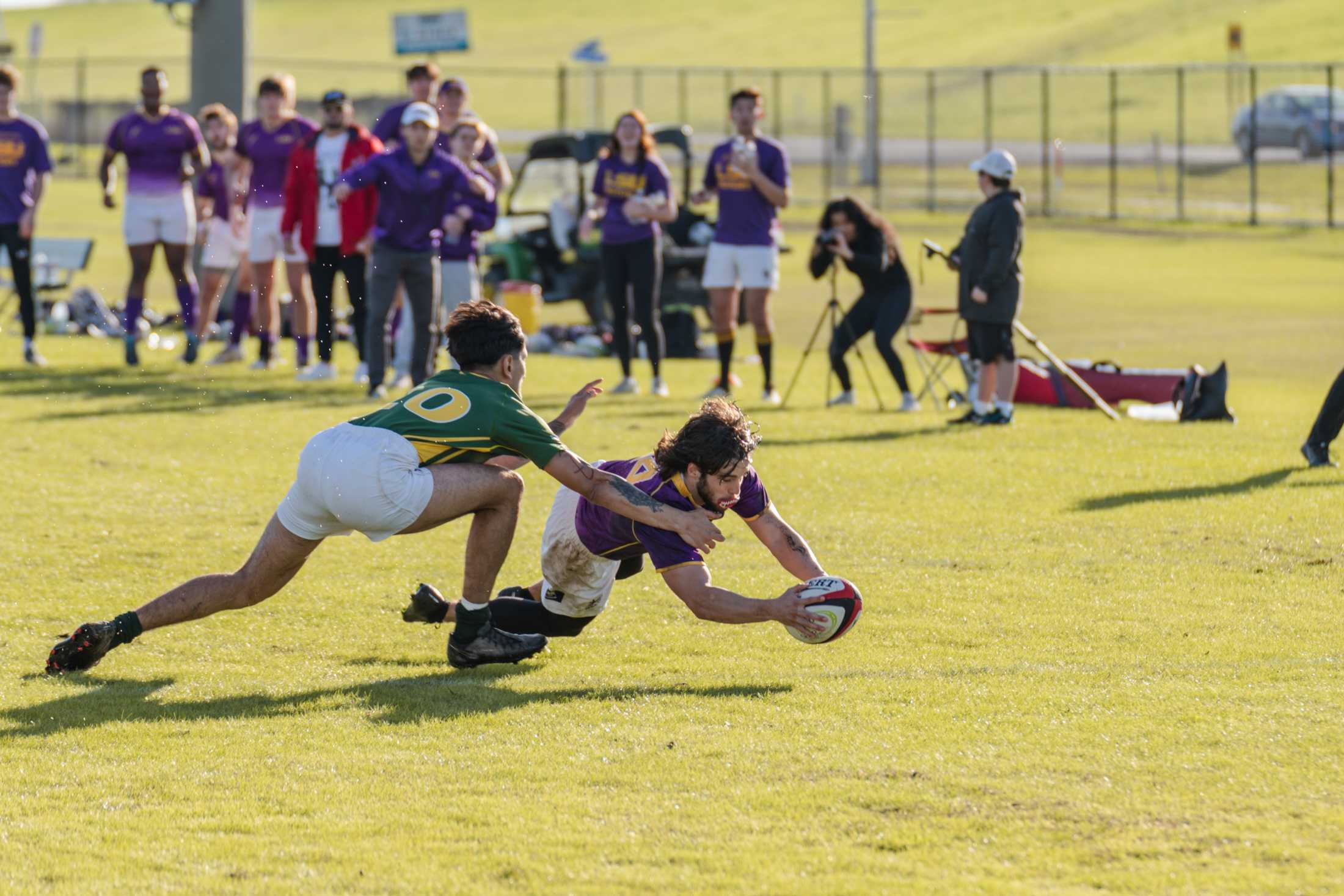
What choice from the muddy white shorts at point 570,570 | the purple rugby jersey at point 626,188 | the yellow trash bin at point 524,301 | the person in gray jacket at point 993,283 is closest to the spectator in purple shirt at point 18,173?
the purple rugby jersey at point 626,188

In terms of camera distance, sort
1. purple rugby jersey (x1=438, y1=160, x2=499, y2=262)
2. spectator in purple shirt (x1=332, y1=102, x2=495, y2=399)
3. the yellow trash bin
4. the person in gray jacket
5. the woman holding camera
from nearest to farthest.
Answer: the person in gray jacket, spectator in purple shirt (x1=332, y1=102, x2=495, y2=399), purple rugby jersey (x1=438, y1=160, x2=499, y2=262), the woman holding camera, the yellow trash bin

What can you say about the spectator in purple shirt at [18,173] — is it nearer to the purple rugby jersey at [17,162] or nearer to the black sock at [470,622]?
the purple rugby jersey at [17,162]

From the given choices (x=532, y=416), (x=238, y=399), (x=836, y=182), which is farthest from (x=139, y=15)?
(x=532, y=416)

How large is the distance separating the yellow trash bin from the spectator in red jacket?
395 cm

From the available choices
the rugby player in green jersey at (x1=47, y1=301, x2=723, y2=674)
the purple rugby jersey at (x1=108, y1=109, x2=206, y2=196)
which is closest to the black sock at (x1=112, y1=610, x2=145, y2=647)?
the rugby player in green jersey at (x1=47, y1=301, x2=723, y2=674)

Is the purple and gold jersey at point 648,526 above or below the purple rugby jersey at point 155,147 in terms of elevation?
below

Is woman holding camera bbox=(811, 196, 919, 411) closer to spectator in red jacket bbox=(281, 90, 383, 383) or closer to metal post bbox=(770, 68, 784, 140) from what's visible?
spectator in red jacket bbox=(281, 90, 383, 383)

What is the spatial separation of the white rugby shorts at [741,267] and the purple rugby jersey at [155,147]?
14.2ft

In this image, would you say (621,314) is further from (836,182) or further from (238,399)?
(836,182)

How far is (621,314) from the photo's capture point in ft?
47.2

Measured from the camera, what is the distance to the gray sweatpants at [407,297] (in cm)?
1328

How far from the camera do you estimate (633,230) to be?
14266mm

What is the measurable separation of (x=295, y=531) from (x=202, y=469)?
482 centimetres

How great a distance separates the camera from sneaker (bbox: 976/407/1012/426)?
503 inches
